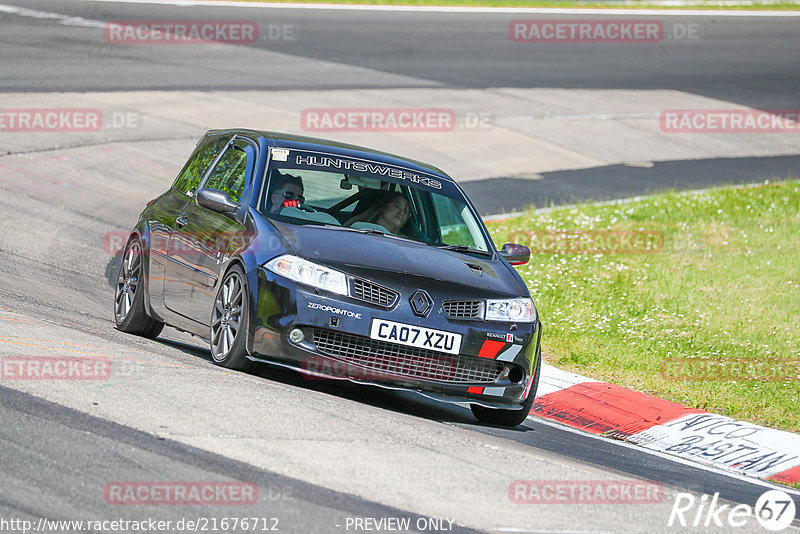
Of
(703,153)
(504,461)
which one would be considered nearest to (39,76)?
(703,153)

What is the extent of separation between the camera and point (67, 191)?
15070 millimetres

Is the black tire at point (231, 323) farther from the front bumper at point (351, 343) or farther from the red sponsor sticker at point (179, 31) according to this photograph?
the red sponsor sticker at point (179, 31)

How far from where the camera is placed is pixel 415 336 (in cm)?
716

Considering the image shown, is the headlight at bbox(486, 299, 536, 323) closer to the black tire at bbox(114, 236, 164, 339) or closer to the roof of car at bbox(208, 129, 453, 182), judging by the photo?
the roof of car at bbox(208, 129, 453, 182)

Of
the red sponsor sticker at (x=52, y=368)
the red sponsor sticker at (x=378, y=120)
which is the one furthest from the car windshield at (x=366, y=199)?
the red sponsor sticker at (x=378, y=120)

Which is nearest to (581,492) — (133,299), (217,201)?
(217,201)

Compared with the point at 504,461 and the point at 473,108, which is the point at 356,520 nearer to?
the point at 504,461

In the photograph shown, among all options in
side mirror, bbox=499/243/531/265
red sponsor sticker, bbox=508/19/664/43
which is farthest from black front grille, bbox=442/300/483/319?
red sponsor sticker, bbox=508/19/664/43

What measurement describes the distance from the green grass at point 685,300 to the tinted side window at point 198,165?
3.57m

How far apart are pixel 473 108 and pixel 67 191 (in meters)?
10.4

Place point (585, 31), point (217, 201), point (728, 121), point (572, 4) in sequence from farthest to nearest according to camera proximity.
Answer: point (572, 4)
point (585, 31)
point (728, 121)
point (217, 201)

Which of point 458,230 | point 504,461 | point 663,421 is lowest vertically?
point 663,421

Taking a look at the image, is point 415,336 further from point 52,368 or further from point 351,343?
point 52,368

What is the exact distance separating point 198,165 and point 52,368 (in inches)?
124
